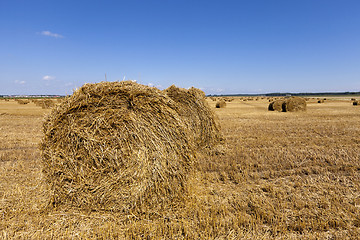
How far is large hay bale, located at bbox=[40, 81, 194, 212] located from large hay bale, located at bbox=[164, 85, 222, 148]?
162 inches

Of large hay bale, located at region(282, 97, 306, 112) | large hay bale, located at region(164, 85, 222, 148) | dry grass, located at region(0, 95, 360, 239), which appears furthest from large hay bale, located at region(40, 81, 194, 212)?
large hay bale, located at region(282, 97, 306, 112)

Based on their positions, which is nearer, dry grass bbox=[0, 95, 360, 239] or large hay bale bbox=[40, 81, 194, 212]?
dry grass bbox=[0, 95, 360, 239]

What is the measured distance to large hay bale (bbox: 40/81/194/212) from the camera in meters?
3.79

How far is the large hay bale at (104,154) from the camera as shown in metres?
3.79

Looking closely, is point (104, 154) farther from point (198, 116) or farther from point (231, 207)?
point (198, 116)

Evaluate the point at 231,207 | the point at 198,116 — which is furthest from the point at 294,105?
the point at 231,207

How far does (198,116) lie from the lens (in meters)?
8.19

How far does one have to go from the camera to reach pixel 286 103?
22.5 m

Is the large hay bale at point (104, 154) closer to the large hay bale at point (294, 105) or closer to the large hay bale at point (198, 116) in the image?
the large hay bale at point (198, 116)

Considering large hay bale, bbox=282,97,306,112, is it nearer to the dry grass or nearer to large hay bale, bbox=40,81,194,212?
the dry grass

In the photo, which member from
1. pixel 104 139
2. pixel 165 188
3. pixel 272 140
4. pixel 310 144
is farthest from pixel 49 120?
pixel 310 144

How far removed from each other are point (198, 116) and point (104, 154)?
4879 mm

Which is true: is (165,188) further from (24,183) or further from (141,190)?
(24,183)

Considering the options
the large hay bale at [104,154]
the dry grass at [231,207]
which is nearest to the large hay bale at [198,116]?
the dry grass at [231,207]
